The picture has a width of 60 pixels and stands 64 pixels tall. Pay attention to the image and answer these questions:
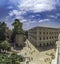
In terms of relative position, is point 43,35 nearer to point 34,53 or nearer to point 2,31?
point 34,53

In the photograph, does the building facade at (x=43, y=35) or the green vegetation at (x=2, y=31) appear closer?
the building facade at (x=43, y=35)

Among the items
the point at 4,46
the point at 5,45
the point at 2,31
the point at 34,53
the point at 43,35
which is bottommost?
the point at 34,53

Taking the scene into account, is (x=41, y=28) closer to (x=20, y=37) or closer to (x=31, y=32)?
(x=31, y=32)

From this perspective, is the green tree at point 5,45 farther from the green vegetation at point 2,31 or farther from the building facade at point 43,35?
the building facade at point 43,35

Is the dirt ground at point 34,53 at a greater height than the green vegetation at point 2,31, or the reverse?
the green vegetation at point 2,31

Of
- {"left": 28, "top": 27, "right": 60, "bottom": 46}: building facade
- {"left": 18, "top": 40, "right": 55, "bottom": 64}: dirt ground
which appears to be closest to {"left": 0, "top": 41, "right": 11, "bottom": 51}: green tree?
{"left": 18, "top": 40, "right": 55, "bottom": 64}: dirt ground

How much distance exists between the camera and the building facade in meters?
23.4

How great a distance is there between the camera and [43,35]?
77.8ft

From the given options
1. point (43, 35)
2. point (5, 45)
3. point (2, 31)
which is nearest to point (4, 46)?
point (5, 45)

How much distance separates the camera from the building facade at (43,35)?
2342 centimetres

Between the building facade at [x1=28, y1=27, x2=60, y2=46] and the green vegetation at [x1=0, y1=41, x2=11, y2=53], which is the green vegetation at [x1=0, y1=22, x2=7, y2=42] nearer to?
the green vegetation at [x1=0, y1=41, x2=11, y2=53]

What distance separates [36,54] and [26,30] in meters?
7.92

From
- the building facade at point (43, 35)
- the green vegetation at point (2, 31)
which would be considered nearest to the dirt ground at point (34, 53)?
the building facade at point (43, 35)

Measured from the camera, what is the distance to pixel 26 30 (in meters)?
28.3
